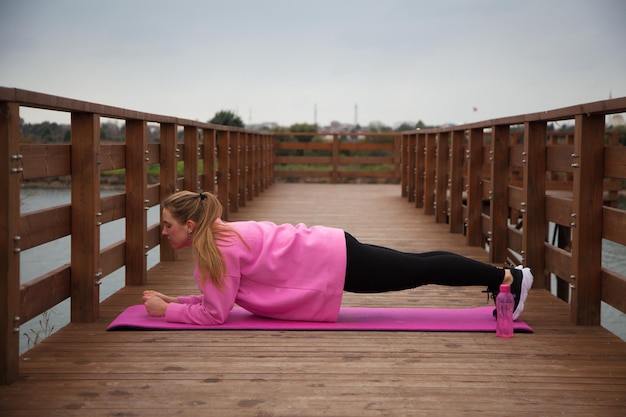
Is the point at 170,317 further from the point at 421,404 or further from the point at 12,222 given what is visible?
the point at 421,404

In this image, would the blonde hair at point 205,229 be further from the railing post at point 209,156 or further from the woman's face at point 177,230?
the railing post at point 209,156

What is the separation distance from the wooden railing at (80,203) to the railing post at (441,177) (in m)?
3.45

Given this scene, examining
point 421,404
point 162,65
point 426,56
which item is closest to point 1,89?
point 421,404

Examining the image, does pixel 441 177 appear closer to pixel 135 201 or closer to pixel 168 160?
pixel 168 160

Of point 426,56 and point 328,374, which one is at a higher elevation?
point 426,56

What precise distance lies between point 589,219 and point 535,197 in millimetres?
1042

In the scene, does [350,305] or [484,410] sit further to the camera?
[350,305]

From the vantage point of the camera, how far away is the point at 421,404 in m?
2.93

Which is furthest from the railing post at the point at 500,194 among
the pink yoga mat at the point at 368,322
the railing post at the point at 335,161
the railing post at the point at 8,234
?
the railing post at the point at 335,161

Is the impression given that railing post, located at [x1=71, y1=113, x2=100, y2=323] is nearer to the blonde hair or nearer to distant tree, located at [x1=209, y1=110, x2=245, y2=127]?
the blonde hair

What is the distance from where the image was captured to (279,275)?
4094mm

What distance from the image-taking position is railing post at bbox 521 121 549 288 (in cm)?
533

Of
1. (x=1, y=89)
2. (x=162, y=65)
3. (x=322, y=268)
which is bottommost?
(x=322, y=268)

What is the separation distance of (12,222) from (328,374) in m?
1.27
